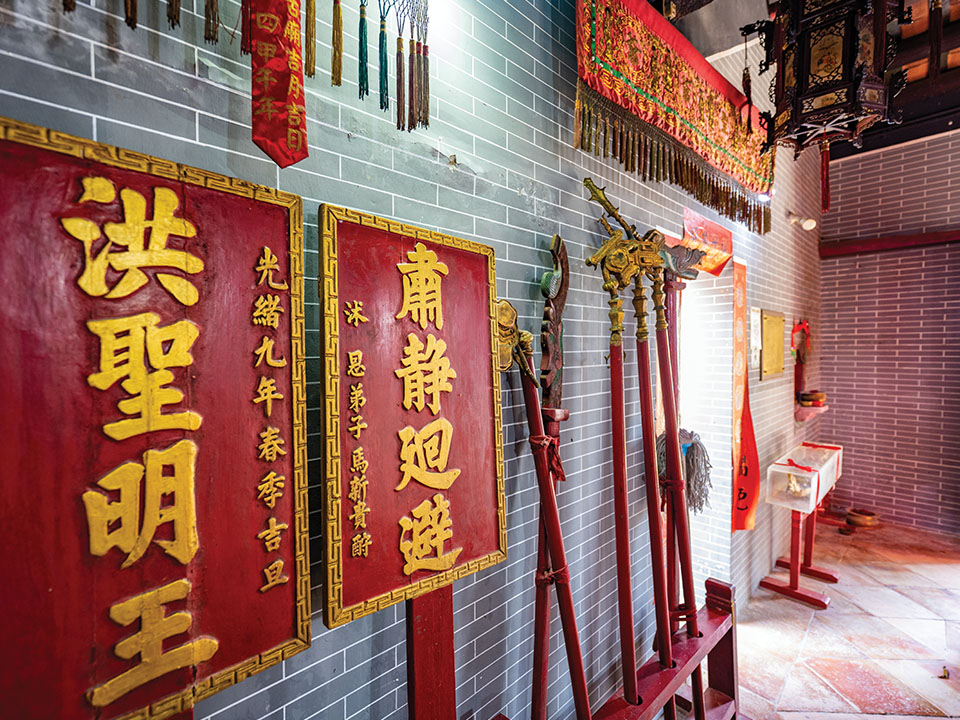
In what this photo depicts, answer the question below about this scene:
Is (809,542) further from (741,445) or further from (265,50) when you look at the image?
(265,50)

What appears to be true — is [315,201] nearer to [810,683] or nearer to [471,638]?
[471,638]

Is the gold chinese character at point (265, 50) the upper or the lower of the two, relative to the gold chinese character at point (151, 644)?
upper

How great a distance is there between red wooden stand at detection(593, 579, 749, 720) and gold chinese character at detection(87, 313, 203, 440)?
1.56 metres

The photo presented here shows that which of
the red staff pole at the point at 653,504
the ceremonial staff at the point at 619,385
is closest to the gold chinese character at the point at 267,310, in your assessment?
the ceremonial staff at the point at 619,385

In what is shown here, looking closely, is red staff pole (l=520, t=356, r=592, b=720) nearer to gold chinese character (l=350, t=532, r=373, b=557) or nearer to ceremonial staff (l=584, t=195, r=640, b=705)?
ceremonial staff (l=584, t=195, r=640, b=705)

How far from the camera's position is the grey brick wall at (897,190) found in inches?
175

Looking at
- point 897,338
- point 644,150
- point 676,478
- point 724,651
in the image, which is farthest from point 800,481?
point 897,338

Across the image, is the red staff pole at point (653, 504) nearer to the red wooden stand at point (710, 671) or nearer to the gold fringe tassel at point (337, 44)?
the red wooden stand at point (710, 671)

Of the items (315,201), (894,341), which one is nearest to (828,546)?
(894,341)

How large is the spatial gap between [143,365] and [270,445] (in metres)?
0.24

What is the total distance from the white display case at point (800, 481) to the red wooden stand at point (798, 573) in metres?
0.12

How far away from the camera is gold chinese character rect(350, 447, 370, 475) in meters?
0.96

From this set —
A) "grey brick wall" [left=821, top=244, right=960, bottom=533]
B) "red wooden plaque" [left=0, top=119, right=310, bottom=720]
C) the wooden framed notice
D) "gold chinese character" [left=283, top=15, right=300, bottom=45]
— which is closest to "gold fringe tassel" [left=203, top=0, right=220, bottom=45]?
"gold chinese character" [left=283, top=15, right=300, bottom=45]

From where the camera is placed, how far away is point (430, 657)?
1.05 metres
